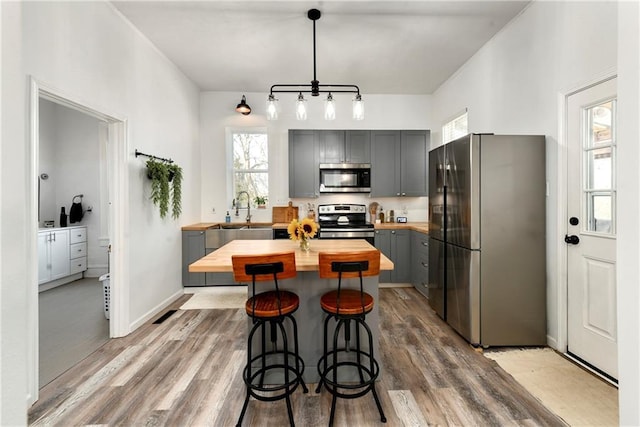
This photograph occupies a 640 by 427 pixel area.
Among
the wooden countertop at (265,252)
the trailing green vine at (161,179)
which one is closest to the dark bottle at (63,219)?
the trailing green vine at (161,179)

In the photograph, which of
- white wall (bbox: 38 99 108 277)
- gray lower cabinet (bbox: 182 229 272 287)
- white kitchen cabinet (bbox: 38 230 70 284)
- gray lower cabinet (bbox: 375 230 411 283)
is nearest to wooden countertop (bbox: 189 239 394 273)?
gray lower cabinet (bbox: 182 229 272 287)

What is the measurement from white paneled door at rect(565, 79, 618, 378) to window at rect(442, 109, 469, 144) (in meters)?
1.62

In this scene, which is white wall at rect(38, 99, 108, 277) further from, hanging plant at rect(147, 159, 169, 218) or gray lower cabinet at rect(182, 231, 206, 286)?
hanging plant at rect(147, 159, 169, 218)

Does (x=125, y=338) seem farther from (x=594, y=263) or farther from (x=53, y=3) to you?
(x=594, y=263)

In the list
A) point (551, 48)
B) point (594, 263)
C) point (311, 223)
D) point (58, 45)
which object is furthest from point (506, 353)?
point (58, 45)

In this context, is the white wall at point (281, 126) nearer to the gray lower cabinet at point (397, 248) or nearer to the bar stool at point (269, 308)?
the gray lower cabinet at point (397, 248)

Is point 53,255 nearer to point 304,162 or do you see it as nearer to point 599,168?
point 304,162

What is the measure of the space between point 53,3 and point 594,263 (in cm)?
440

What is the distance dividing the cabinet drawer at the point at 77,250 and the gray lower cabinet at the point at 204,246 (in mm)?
2141

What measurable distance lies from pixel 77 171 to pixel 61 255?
1493 millimetres

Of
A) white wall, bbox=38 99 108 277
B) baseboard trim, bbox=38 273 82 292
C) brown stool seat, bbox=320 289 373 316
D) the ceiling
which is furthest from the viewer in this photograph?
white wall, bbox=38 99 108 277

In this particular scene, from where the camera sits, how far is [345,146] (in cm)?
455

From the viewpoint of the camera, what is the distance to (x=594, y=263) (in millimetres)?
2146

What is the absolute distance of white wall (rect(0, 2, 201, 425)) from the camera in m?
0.87
